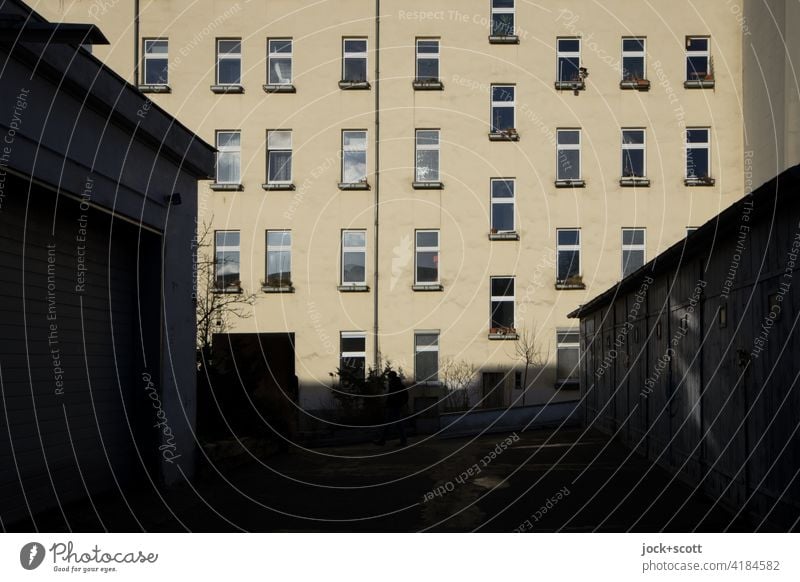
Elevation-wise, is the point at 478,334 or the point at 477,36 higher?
the point at 477,36

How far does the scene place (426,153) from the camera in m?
30.0

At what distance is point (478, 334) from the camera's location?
1160 inches

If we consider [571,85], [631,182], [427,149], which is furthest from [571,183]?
[427,149]

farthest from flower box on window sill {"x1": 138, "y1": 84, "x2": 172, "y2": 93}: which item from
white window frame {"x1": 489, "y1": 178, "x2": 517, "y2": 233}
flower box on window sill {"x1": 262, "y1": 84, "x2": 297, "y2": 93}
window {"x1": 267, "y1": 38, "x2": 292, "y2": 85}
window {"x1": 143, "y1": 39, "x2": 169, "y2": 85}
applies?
white window frame {"x1": 489, "y1": 178, "x2": 517, "y2": 233}

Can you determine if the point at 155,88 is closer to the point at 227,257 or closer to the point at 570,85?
the point at 227,257

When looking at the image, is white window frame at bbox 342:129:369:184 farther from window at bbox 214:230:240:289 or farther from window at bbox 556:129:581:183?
window at bbox 556:129:581:183

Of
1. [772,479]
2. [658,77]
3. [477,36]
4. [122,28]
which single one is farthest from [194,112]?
[772,479]

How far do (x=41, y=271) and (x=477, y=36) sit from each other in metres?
22.4

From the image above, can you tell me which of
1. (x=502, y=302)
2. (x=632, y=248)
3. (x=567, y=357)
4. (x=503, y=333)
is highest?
(x=632, y=248)

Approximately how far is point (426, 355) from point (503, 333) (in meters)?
2.31

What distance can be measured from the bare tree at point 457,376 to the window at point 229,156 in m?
8.23
